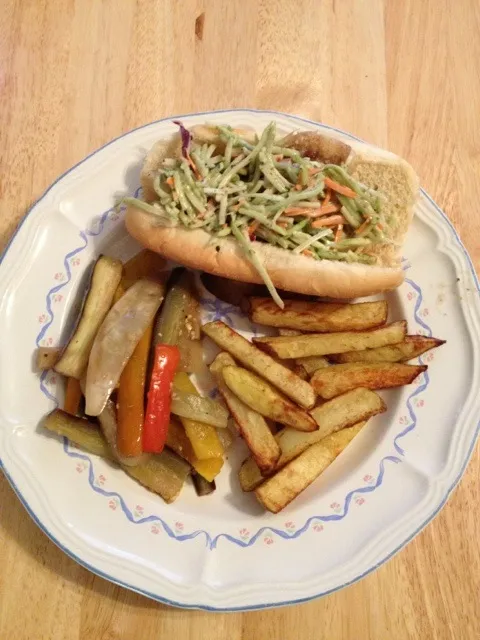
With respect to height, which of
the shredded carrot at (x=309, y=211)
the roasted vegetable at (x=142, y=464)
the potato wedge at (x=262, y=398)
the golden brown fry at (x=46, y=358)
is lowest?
the roasted vegetable at (x=142, y=464)

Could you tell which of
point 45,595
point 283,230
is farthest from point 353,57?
point 45,595

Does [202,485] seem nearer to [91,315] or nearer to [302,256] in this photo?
[91,315]

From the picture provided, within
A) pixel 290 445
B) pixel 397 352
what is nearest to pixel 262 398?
pixel 290 445

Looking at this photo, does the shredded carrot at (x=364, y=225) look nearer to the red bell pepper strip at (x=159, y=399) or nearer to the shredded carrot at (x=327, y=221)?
the shredded carrot at (x=327, y=221)

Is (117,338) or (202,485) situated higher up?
(117,338)

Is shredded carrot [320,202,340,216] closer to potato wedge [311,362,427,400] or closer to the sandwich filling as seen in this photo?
the sandwich filling

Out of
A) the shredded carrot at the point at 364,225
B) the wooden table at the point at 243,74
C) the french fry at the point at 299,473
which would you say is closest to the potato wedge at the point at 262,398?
the french fry at the point at 299,473

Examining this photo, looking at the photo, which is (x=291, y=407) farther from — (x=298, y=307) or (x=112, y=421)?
(x=112, y=421)
